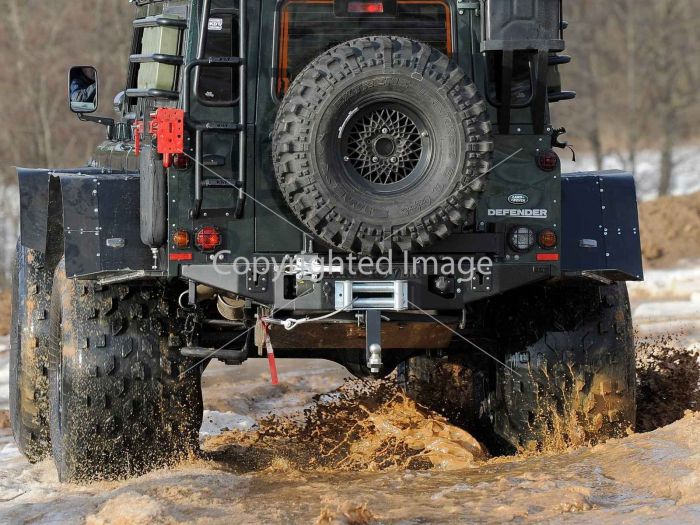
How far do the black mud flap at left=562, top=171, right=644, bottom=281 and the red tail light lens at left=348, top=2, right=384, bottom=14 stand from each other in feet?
4.30

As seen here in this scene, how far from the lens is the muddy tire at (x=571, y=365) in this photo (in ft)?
22.0

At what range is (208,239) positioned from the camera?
20.0ft

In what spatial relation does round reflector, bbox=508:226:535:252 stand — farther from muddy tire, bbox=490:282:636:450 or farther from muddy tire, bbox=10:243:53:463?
muddy tire, bbox=10:243:53:463

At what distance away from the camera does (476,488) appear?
567cm

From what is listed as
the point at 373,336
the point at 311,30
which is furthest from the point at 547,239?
the point at 311,30

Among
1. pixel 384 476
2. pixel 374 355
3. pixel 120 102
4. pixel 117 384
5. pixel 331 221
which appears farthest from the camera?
pixel 120 102

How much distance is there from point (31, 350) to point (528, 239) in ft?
10.1

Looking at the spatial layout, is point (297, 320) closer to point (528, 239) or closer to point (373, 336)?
point (373, 336)

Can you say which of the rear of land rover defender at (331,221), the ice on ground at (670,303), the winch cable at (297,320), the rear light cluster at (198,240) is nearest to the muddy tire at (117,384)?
the rear of land rover defender at (331,221)

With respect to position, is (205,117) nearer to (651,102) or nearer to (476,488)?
(476,488)

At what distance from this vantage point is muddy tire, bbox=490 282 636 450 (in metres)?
6.72

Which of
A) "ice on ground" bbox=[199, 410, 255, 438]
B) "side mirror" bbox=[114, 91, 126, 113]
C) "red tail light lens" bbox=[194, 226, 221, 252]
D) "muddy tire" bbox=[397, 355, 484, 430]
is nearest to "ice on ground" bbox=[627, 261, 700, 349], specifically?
"muddy tire" bbox=[397, 355, 484, 430]

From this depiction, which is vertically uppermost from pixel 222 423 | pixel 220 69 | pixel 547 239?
pixel 220 69

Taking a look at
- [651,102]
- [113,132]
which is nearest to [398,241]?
[113,132]
